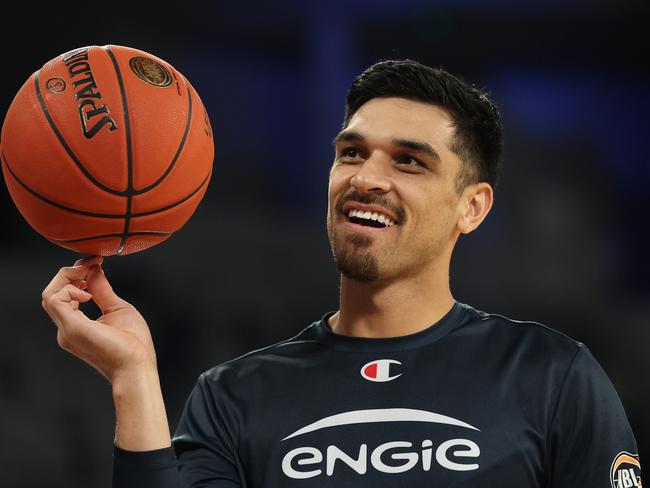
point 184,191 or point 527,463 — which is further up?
point 184,191

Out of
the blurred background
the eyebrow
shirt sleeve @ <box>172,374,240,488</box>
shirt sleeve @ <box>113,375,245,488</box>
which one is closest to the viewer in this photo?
shirt sleeve @ <box>113,375,245,488</box>

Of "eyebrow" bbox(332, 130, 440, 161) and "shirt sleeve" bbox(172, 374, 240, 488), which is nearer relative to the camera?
"shirt sleeve" bbox(172, 374, 240, 488)

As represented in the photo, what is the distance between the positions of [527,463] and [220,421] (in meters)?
0.77

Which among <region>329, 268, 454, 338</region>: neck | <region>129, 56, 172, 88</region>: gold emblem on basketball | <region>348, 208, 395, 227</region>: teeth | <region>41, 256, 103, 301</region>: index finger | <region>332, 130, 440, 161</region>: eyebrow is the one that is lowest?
<region>329, 268, 454, 338</region>: neck

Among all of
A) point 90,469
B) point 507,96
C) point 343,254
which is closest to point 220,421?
point 343,254

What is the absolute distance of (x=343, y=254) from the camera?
2342 millimetres

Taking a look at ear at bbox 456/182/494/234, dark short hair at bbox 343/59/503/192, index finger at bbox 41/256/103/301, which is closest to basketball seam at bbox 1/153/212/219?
index finger at bbox 41/256/103/301

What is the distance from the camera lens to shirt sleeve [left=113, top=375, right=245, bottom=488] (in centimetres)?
198

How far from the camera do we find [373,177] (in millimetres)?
2334

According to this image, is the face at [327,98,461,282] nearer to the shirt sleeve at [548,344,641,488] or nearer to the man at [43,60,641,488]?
the man at [43,60,641,488]

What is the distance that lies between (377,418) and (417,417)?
0.10m

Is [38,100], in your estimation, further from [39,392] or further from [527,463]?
[39,392]

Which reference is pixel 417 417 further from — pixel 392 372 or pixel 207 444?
pixel 207 444

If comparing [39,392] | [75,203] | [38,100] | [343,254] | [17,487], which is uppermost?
[38,100]
